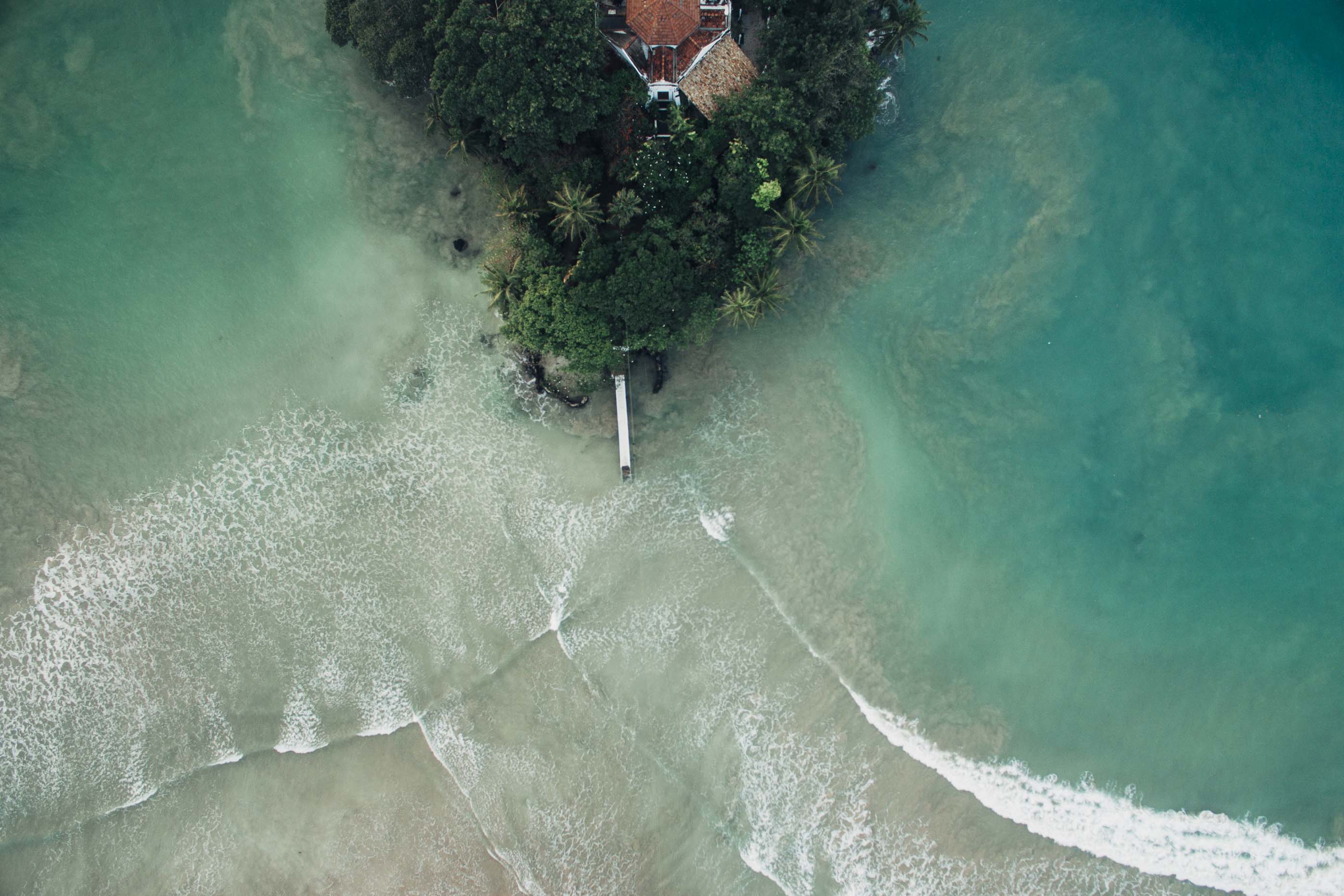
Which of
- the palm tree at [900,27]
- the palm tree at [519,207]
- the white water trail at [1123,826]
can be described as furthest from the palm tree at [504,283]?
the palm tree at [900,27]

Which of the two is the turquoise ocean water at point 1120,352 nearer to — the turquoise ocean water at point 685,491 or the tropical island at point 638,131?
the turquoise ocean water at point 685,491

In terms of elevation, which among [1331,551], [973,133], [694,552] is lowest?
[694,552]

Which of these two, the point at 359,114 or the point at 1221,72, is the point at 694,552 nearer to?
the point at 359,114

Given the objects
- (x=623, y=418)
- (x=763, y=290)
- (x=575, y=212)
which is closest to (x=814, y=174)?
(x=763, y=290)

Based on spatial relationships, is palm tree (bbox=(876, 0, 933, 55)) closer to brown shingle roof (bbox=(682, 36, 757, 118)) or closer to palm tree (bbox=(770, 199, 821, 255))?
brown shingle roof (bbox=(682, 36, 757, 118))

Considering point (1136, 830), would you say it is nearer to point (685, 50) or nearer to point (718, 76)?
point (718, 76)

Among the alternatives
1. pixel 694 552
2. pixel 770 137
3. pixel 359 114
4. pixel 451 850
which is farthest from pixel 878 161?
pixel 451 850
